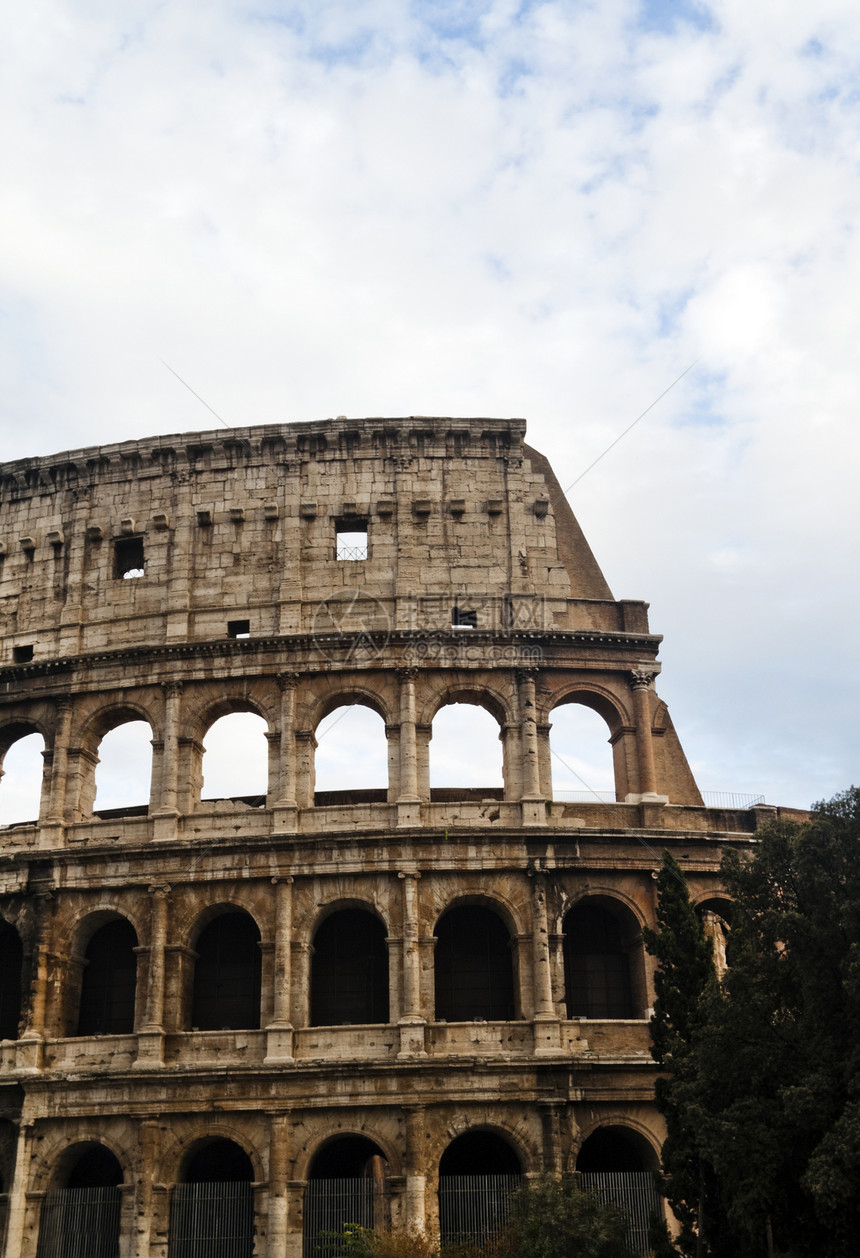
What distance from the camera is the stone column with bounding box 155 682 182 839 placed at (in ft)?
87.8

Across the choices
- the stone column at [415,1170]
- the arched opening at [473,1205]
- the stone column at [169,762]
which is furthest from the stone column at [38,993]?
the arched opening at [473,1205]

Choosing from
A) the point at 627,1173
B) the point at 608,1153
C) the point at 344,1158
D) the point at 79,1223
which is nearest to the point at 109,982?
the point at 79,1223

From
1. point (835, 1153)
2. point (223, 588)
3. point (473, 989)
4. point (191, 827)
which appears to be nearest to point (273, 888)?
point (191, 827)

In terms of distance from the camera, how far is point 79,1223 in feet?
80.4

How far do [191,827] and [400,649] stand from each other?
587cm

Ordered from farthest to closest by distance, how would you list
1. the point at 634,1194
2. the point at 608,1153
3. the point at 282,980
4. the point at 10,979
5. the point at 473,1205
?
the point at 10,979 < the point at 608,1153 < the point at 282,980 < the point at 634,1194 < the point at 473,1205

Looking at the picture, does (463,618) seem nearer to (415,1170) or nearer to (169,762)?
(169,762)

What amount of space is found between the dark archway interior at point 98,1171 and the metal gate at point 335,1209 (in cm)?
511

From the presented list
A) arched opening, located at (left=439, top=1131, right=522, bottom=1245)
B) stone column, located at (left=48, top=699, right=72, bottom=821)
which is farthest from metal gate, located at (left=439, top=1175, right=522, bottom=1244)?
stone column, located at (left=48, top=699, right=72, bottom=821)

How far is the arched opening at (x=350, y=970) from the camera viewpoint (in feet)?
86.2

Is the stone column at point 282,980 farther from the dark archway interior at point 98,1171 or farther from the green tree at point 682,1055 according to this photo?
the green tree at point 682,1055

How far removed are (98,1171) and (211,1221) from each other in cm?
405

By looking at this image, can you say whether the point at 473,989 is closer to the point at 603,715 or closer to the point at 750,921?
the point at 603,715

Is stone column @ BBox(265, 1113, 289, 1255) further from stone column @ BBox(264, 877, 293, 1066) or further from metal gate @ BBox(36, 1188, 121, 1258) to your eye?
metal gate @ BBox(36, 1188, 121, 1258)
